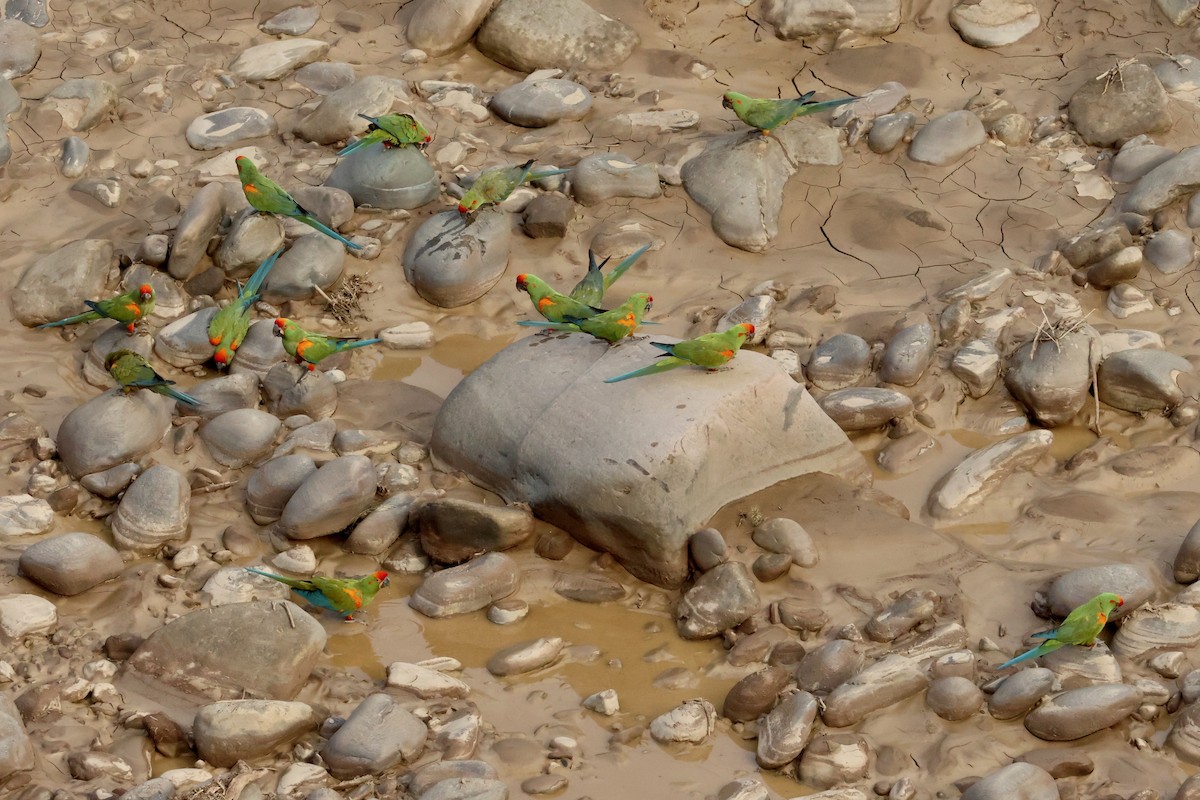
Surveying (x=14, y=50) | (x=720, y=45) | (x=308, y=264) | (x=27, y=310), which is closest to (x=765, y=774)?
(x=308, y=264)

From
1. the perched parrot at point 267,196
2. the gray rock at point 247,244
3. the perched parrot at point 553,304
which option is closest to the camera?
the perched parrot at point 553,304

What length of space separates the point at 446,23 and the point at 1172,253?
4589 millimetres

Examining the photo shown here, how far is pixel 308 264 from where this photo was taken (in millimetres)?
6766

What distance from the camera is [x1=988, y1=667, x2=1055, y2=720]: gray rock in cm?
471

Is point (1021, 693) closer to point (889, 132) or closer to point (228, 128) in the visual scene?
point (889, 132)

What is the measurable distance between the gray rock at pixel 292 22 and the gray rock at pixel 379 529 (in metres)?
4.15

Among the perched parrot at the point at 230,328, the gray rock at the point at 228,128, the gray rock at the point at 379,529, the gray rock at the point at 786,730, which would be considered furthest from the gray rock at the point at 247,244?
the gray rock at the point at 786,730

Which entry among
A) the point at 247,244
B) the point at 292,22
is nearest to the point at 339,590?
the point at 247,244

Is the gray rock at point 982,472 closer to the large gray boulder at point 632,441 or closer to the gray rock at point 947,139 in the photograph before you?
the large gray boulder at point 632,441

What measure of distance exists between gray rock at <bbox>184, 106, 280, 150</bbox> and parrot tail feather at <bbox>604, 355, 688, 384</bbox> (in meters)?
3.22

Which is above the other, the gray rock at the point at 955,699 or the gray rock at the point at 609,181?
the gray rock at the point at 609,181

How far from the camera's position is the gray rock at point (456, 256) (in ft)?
22.3

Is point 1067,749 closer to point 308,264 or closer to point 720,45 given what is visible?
point 308,264

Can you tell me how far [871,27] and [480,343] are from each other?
377 cm
